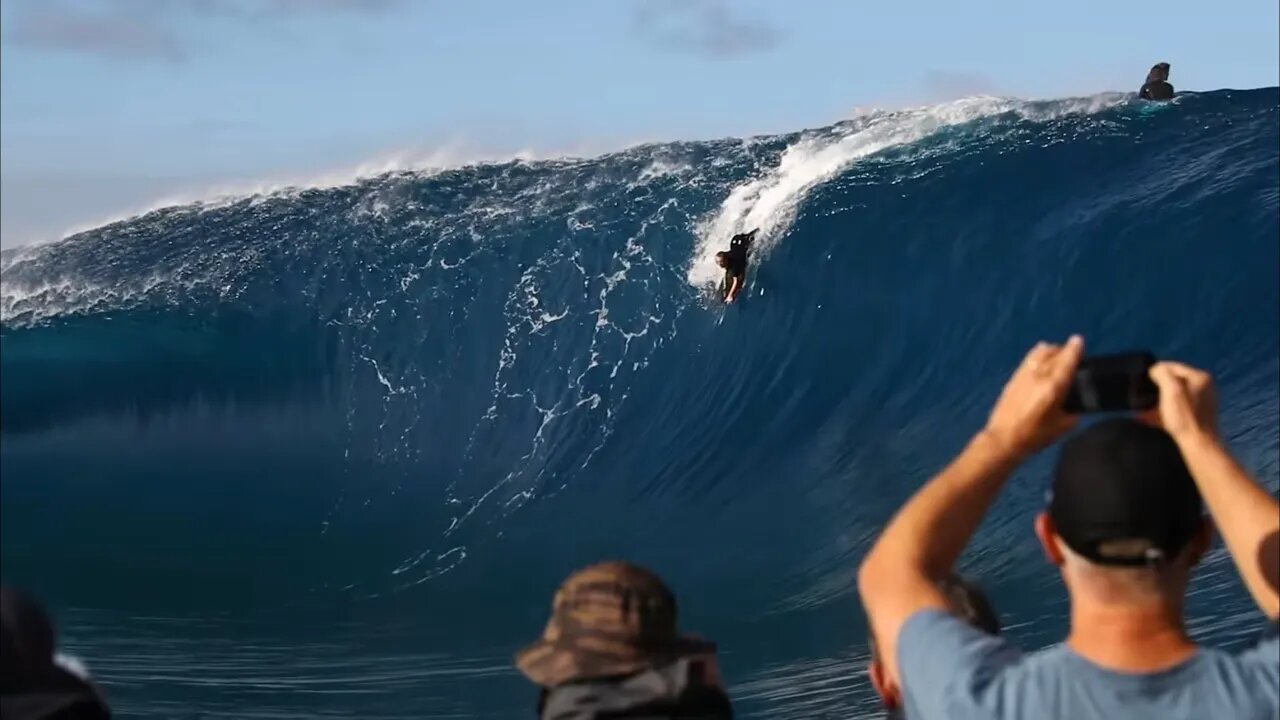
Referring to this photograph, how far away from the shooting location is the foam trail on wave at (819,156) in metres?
11.1

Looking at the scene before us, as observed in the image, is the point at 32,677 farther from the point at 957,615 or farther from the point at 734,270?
the point at 734,270

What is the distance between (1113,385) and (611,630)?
63 centimetres

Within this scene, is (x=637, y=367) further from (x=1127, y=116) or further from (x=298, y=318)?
(x=1127, y=116)

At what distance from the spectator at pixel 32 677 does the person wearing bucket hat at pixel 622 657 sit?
1.71 feet

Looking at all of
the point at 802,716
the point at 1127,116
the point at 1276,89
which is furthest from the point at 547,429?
the point at 1276,89

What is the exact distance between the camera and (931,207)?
37.3 feet

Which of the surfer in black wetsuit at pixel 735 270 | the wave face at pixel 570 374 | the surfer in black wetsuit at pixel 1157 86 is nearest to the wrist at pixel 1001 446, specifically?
the wave face at pixel 570 374

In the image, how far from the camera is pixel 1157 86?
41.4 feet

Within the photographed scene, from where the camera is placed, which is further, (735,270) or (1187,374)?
(735,270)

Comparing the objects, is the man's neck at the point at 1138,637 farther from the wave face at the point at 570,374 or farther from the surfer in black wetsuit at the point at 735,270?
the surfer in black wetsuit at the point at 735,270

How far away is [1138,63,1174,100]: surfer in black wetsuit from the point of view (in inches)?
496

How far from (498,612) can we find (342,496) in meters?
2.21

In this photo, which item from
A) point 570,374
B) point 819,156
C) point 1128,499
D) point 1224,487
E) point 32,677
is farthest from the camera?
point 819,156

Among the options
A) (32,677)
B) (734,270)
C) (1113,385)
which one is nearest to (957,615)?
(1113,385)
